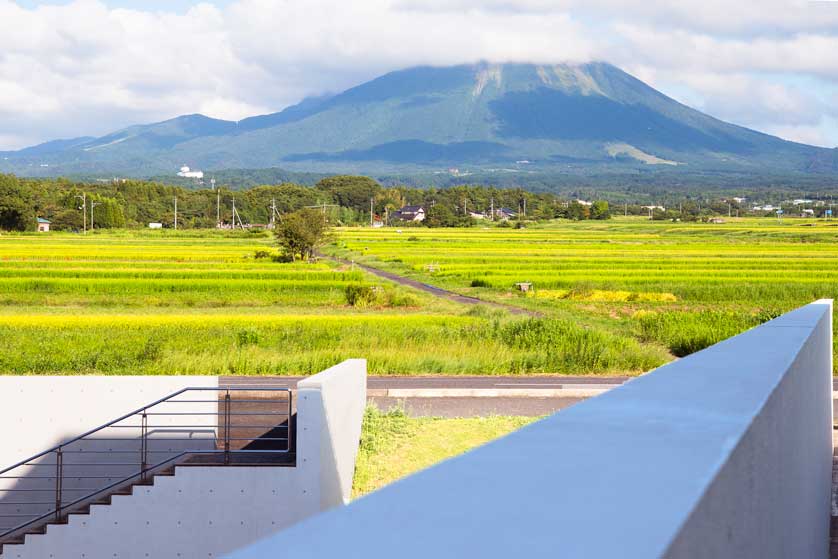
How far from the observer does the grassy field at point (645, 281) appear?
96.3 feet

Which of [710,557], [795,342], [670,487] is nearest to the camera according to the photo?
[670,487]

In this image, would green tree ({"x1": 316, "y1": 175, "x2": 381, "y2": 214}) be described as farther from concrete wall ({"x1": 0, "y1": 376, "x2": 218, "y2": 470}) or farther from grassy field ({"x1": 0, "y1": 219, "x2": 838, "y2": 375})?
concrete wall ({"x1": 0, "y1": 376, "x2": 218, "y2": 470})

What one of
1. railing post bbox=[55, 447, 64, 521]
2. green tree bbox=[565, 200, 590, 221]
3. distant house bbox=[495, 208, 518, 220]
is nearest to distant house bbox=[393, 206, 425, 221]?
distant house bbox=[495, 208, 518, 220]

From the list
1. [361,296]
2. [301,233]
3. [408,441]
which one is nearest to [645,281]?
[361,296]

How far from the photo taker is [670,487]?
232 centimetres

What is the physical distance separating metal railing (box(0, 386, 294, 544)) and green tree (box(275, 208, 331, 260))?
50339 millimetres

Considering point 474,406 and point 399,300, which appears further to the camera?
point 399,300

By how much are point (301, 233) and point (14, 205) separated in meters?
55.0

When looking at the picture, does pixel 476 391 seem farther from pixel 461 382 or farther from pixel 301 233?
pixel 301 233

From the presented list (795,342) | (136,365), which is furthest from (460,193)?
(795,342)

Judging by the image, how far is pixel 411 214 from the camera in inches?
6929

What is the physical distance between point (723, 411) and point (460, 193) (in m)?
189

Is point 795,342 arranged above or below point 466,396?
above

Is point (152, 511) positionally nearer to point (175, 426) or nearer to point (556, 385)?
point (175, 426)
